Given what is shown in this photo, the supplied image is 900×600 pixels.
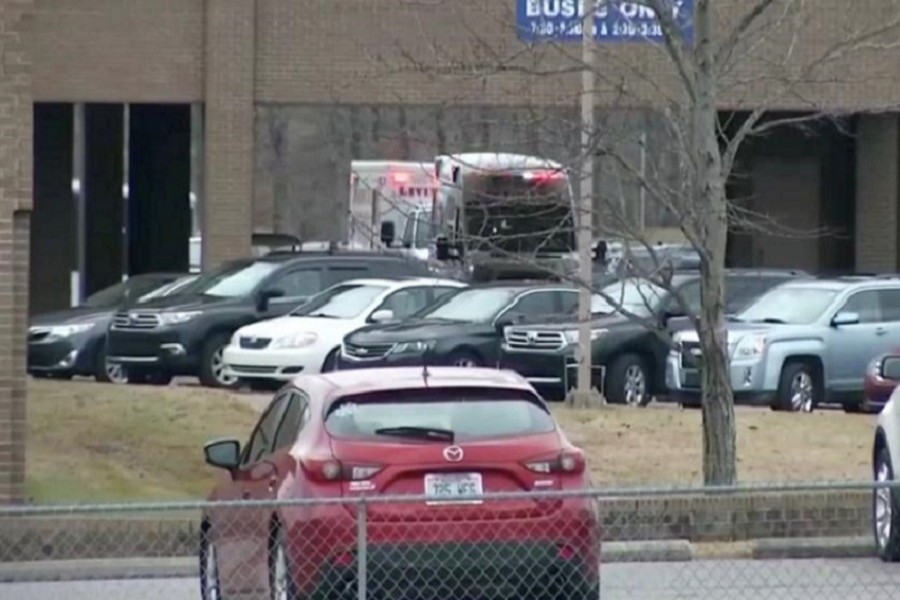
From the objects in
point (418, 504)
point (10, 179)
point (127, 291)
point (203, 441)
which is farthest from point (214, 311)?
point (418, 504)

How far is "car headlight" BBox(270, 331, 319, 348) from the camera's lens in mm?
27234

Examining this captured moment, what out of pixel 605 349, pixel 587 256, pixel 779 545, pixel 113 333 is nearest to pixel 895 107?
pixel 779 545

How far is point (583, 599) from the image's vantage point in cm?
1022

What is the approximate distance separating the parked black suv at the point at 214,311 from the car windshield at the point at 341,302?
75 centimetres

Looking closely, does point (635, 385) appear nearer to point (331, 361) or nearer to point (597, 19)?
point (331, 361)

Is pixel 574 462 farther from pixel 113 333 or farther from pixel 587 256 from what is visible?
pixel 113 333

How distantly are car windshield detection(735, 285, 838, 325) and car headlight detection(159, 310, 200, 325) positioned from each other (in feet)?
24.2

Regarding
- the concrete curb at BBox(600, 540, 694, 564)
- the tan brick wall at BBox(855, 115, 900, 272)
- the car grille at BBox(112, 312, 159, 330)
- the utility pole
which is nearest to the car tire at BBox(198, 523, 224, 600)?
the concrete curb at BBox(600, 540, 694, 564)

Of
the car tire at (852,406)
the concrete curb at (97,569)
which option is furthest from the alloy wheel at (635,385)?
the concrete curb at (97,569)

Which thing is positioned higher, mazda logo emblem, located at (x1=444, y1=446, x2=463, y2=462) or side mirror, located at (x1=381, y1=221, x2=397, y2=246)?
side mirror, located at (x1=381, y1=221, x2=397, y2=246)

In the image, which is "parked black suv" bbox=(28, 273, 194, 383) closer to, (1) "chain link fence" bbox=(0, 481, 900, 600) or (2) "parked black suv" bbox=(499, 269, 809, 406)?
(2) "parked black suv" bbox=(499, 269, 809, 406)

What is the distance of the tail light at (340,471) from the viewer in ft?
33.8

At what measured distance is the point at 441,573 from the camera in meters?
9.92

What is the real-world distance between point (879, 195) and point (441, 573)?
29.7m
